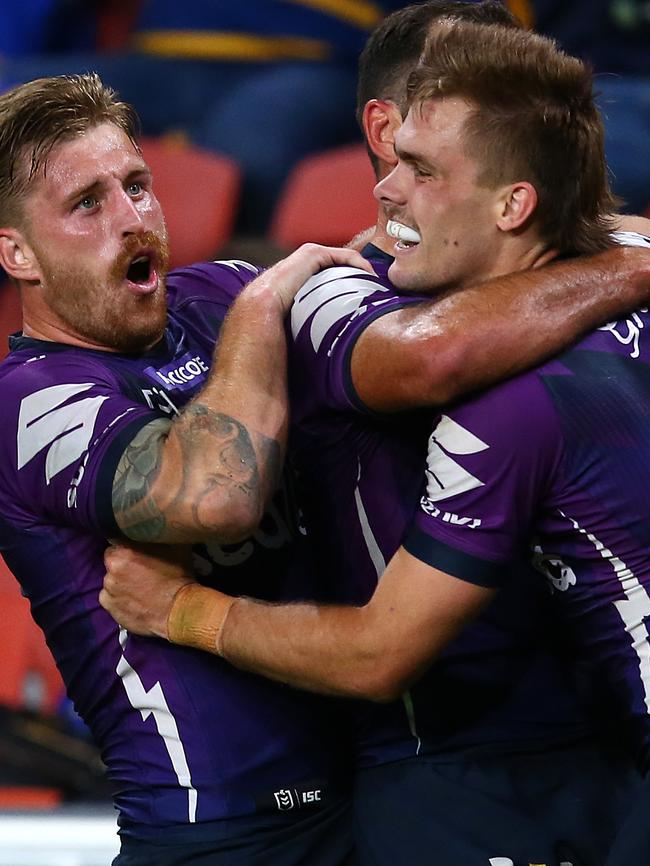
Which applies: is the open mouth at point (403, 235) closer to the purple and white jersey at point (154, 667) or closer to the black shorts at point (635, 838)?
the purple and white jersey at point (154, 667)

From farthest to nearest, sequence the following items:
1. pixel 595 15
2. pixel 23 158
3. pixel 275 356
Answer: pixel 595 15, pixel 23 158, pixel 275 356

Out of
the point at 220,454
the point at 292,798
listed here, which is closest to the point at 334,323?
the point at 220,454

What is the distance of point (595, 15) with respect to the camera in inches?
277

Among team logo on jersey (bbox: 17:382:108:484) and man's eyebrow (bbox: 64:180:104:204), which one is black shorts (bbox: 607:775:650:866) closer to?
team logo on jersey (bbox: 17:382:108:484)

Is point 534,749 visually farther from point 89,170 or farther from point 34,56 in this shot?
point 34,56

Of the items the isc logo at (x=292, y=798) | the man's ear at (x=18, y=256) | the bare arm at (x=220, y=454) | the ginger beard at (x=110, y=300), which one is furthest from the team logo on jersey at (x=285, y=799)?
the man's ear at (x=18, y=256)

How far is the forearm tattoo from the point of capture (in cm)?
284

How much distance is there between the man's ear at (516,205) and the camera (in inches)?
109

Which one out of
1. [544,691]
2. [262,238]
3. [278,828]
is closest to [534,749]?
[544,691]

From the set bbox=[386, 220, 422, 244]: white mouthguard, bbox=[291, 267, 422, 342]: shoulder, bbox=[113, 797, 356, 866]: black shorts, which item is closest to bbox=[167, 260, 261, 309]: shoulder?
bbox=[291, 267, 422, 342]: shoulder

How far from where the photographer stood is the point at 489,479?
2.65 m

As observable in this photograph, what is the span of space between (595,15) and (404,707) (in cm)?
484

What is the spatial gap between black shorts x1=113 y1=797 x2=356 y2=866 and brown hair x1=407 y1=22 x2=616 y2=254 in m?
1.27

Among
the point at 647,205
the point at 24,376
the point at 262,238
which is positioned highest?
the point at 24,376
